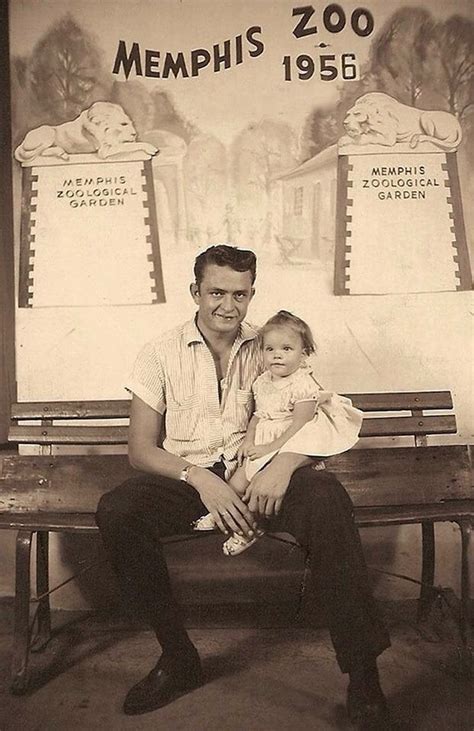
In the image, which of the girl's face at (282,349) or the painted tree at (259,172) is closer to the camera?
the girl's face at (282,349)

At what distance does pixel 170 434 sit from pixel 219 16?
192 centimetres

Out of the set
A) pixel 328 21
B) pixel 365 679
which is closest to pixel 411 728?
pixel 365 679

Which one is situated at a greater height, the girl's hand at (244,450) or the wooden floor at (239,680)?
the girl's hand at (244,450)

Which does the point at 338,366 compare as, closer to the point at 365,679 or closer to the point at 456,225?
the point at 456,225

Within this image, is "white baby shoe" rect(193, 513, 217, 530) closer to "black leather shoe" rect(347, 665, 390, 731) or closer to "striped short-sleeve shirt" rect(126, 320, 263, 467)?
"striped short-sleeve shirt" rect(126, 320, 263, 467)

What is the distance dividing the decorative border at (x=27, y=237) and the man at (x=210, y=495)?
0.89 meters

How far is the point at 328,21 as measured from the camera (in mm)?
3191

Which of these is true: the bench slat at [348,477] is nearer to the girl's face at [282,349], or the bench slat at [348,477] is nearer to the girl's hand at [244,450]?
the girl's hand at [244,450]

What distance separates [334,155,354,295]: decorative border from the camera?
3.18 m

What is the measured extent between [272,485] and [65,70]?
84.2 inches

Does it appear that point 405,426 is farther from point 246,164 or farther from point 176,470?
point 246,164

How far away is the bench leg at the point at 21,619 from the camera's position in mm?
2369

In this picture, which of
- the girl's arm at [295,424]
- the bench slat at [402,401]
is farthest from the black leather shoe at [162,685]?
the bench slat at [402,401]

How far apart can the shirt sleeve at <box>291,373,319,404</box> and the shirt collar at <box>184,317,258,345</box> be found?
316 mm
